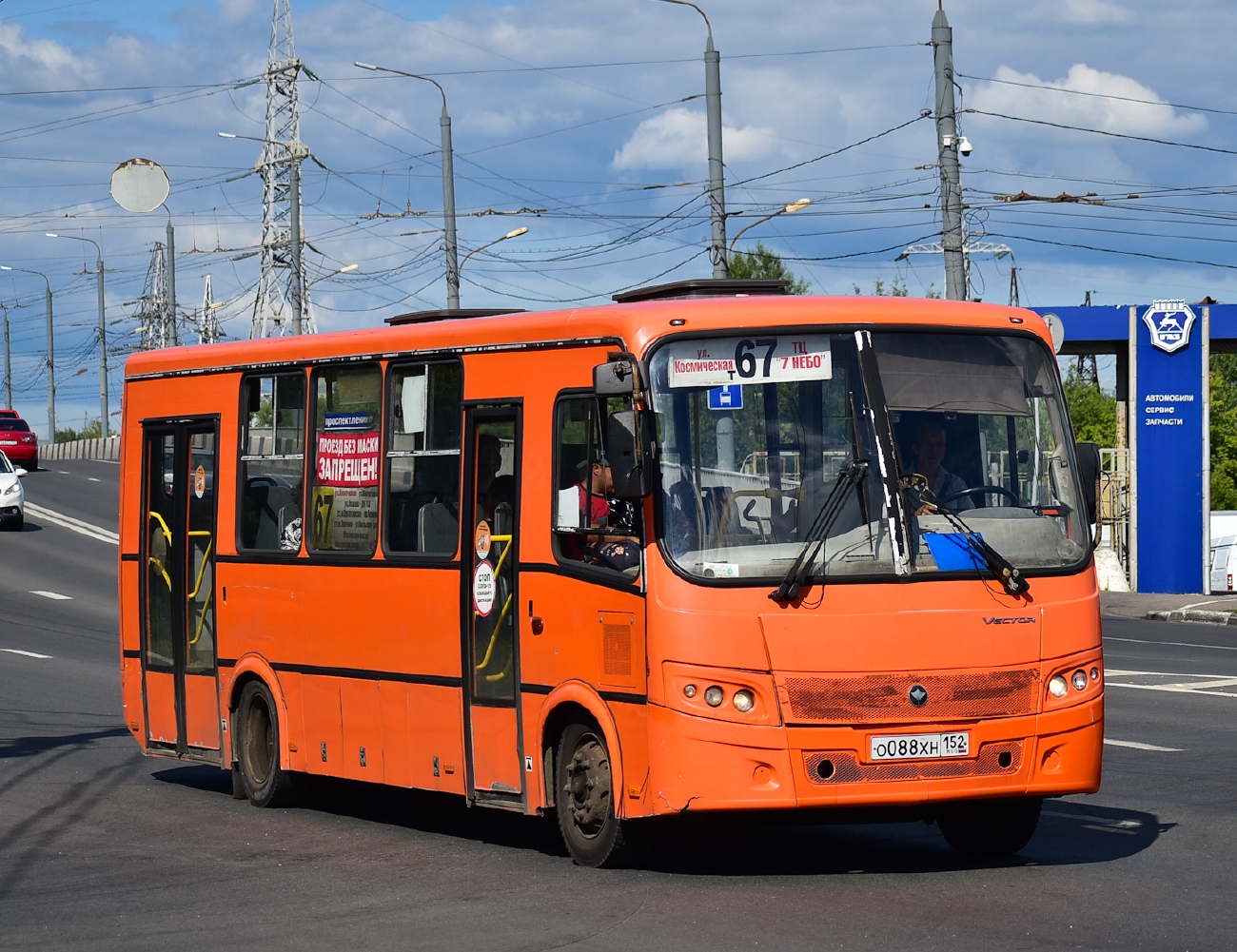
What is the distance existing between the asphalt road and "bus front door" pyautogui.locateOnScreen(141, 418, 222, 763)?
1.58 feet

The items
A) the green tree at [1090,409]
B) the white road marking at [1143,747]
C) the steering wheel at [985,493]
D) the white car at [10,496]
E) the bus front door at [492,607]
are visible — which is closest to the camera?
the steering wheel at [985,493]

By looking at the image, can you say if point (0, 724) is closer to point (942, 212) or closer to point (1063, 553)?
point (1063, 553)

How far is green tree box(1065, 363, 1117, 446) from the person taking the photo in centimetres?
8414

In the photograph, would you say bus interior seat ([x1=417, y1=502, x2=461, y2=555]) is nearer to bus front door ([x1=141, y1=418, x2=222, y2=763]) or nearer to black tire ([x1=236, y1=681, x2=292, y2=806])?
black tire ([x1=236, y1=681, x2=292, y2=806])

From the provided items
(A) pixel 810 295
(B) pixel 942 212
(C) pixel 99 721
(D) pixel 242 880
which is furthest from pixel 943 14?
(D) pixel 242 880

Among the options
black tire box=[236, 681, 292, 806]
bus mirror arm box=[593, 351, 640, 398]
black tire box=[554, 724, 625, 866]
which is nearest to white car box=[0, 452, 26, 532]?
black tire box=[236, 681, 292, 806]

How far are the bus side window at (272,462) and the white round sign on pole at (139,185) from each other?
929 cm

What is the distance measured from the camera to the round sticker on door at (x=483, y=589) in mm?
10117

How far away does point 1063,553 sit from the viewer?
917cm

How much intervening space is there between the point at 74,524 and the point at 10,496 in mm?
3151

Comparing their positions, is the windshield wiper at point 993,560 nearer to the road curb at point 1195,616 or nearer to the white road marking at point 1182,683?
the white road marking at point 1182,683

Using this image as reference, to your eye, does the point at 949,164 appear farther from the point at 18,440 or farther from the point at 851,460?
the point at 18,440

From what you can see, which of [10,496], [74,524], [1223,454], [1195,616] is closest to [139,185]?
[1195,616]

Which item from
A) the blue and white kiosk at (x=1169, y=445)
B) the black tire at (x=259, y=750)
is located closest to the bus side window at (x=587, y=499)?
the black tire at (x=259, y=750)
